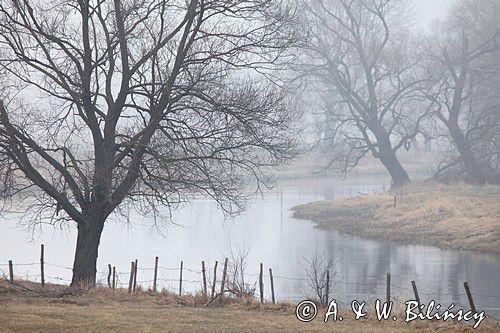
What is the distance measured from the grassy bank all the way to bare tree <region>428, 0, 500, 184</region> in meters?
2.56

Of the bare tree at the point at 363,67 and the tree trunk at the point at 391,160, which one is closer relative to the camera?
the bare tree at the point at 363,67

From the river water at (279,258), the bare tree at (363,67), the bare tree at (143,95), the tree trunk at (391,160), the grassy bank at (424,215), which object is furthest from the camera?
the tree trunk at (391,160)

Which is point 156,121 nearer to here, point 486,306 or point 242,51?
point 242,51

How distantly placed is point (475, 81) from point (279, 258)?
2429cm

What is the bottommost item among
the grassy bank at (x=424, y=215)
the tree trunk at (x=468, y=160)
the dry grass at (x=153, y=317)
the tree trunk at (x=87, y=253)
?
the dry grass at (x=153, y=317)

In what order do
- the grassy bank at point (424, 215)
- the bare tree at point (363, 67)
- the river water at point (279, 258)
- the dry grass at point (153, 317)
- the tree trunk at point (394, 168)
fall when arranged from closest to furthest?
1. the dry grass at point (153, 317)
2. the river water at point (279, 258)
3. the grassy bank at point (424, 215)
4. the bare tree at point (363, 67)
5. the tree trunk at point (394, 168)

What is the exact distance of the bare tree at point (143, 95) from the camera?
22.3 m

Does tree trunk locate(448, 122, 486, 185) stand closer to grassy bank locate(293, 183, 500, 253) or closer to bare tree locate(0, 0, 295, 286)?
grassy bank locate(293, 183, 500, 253)

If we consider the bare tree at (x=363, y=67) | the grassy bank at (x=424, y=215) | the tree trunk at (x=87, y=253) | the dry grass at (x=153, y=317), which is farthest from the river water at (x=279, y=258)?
the bare tree at (x=363, y=67)

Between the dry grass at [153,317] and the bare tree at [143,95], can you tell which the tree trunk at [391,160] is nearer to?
the bare tree at [143,95]

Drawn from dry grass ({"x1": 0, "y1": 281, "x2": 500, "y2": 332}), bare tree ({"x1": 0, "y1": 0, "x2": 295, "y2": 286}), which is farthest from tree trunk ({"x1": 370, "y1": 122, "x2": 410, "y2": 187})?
dry grass ({"x1": 0, "y1": 281, "x2": 500, "y2": 332})

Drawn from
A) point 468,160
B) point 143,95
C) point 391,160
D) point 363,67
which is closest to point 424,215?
point 468,160

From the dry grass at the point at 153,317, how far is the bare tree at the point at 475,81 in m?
35.3

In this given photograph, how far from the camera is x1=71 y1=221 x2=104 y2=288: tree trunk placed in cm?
2323
